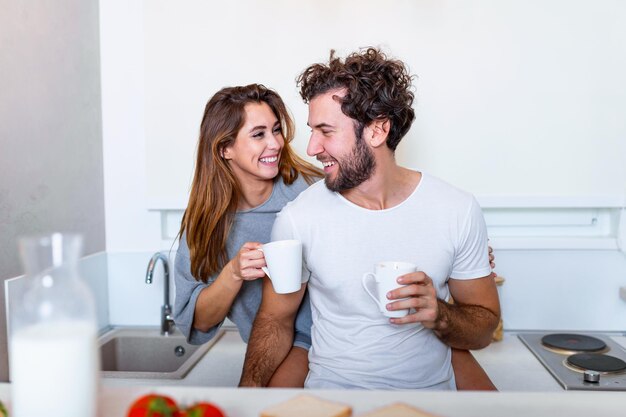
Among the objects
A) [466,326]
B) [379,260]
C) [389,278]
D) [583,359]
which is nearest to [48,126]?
[379,260]

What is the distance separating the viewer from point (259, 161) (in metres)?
1.72

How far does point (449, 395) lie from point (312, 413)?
23 centimetres

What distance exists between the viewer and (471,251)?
1.46 meters

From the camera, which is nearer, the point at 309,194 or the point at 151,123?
the point at 309,194

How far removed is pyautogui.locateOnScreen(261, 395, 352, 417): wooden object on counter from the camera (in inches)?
29.5

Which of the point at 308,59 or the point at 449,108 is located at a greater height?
the point at 308,59

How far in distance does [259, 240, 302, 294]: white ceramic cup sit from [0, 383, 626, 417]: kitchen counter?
358 millimetres

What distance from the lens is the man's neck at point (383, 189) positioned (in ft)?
4.96

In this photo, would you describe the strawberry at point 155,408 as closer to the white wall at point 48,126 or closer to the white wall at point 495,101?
the white wall at point 48,126

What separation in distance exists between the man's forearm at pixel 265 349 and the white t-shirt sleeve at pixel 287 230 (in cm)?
17

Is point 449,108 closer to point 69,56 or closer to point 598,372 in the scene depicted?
point 598,372

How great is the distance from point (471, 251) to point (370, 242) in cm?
25

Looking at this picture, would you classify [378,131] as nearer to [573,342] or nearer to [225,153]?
[225,153]

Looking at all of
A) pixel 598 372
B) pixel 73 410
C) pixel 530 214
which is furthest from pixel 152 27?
pixel 598 372
